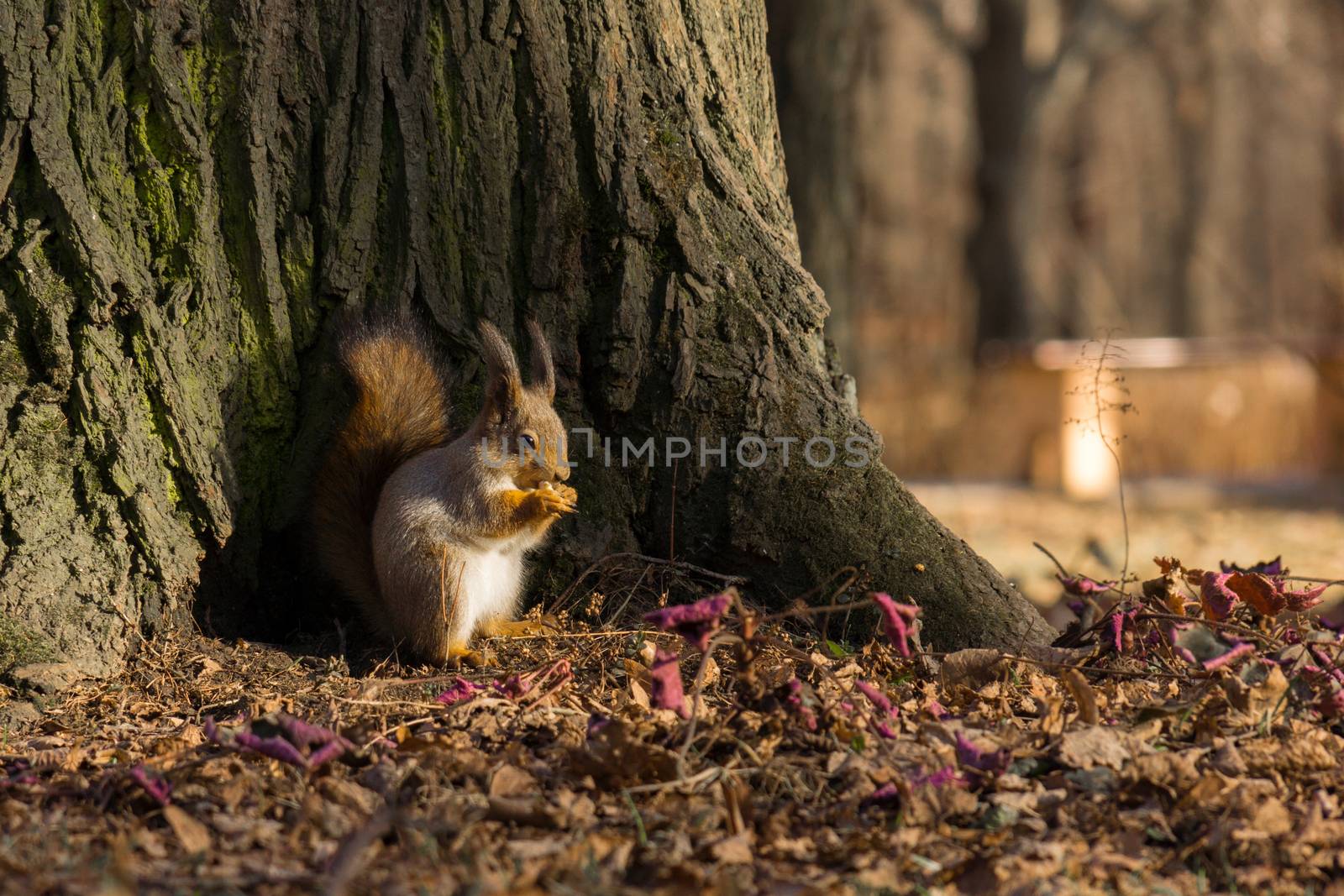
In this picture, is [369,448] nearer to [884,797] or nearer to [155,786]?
[155,786]

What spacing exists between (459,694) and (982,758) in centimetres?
99

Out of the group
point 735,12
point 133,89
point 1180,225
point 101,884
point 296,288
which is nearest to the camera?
point 101,884

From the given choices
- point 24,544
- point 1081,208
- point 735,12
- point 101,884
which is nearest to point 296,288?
point 24,544

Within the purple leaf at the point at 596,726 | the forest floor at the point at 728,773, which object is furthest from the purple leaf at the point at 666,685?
the purple leaf at the point at 596,726

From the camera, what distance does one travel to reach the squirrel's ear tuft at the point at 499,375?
2707mm

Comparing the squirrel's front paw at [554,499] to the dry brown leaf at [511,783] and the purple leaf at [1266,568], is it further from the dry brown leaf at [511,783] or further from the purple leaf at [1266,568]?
the purple leaf at [1266,568]

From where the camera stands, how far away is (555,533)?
3080mm

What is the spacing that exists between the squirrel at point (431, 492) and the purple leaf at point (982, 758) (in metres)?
1.15

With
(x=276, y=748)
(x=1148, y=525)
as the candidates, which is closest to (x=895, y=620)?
(x=276, y=748)

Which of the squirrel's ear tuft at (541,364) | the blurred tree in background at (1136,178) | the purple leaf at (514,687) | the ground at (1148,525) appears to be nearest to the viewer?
the purple leaf at (514,687)

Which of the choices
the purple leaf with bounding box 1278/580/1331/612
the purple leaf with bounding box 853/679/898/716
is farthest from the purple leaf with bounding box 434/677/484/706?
the purple leaf with bounding box 1278/580/1331/612

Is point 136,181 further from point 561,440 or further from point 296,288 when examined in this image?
point 561,440

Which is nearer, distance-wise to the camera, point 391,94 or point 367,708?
point 367,708

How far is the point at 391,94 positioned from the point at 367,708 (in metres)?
1.43
